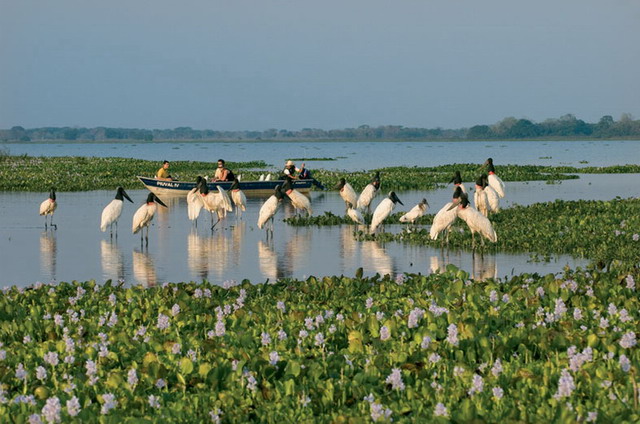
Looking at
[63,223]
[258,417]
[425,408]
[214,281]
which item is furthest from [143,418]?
[63,223]

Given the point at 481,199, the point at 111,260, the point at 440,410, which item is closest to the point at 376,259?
the point at 111,260

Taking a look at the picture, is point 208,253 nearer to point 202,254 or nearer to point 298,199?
point 202,254

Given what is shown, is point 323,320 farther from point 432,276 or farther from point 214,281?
point 214,281

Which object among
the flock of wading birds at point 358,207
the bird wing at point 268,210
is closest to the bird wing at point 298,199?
the flock of wading birds at point 358,207

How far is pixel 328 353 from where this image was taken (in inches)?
322

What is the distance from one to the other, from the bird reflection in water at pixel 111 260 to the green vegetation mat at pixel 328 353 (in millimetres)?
3805

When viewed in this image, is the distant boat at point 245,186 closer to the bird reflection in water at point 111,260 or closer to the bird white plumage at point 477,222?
the bird reflection in water at point 111,260

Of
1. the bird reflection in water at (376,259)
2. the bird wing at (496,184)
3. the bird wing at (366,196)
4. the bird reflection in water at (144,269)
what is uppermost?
the bird wing at (496,184)

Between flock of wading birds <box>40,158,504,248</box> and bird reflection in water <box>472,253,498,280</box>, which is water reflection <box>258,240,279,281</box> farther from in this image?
bird reflection in water <box>472,253,498,280</box>

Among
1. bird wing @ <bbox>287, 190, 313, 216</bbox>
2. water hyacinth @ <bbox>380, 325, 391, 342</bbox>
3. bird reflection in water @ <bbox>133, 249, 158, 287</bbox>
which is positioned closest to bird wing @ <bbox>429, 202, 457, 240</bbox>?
bird reflection in water @ <bbox>133, 249, 158, 287</bbox>

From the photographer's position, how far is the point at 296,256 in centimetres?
1803

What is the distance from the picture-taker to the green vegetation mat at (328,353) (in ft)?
21.1

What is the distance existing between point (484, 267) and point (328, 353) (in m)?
8.42

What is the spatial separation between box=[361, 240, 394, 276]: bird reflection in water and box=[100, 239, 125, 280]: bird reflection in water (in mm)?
4470
